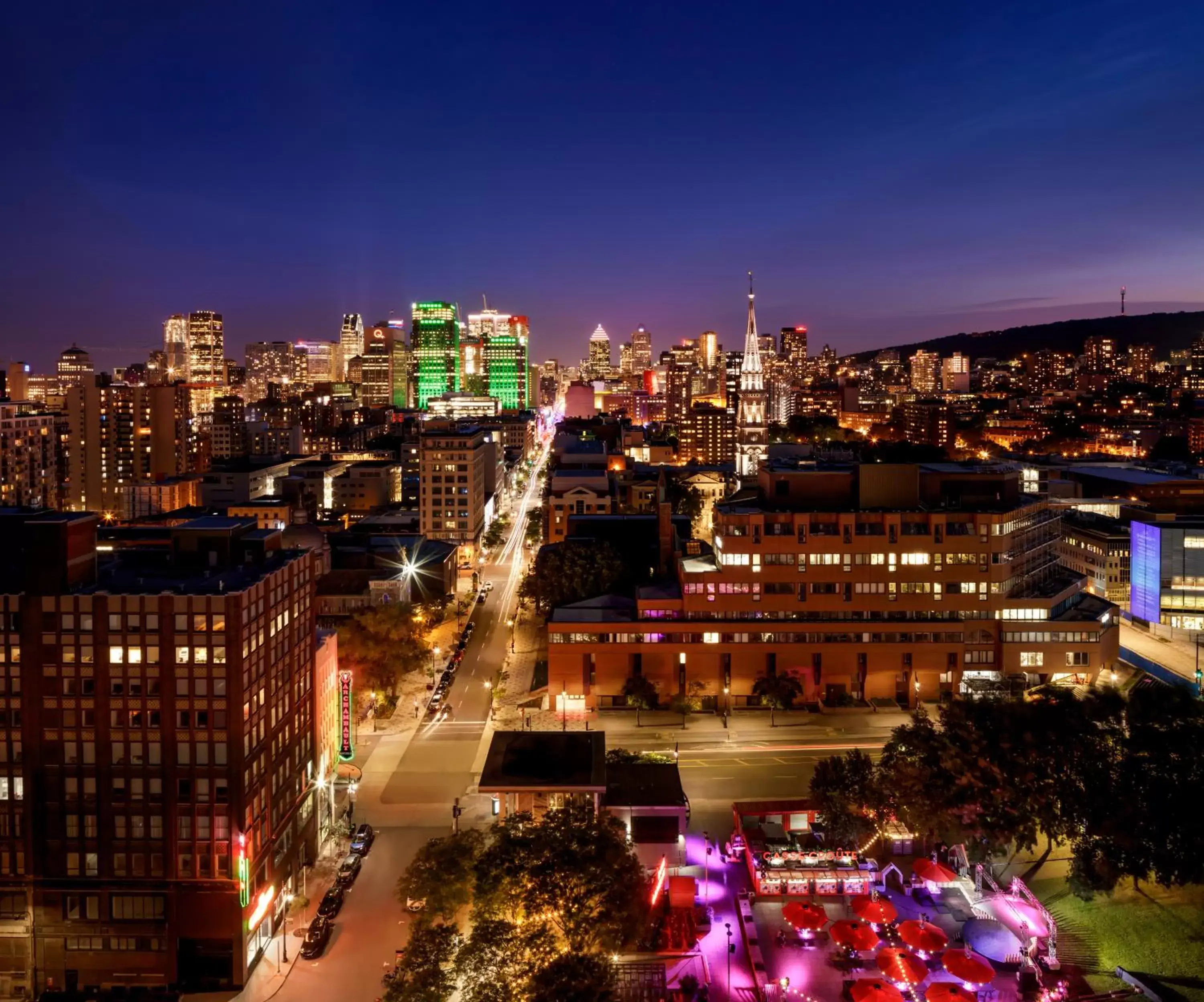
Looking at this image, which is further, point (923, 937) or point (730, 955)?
point (730, 955)

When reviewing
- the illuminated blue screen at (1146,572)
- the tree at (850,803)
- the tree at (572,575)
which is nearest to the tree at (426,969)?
the tree at (850,803)

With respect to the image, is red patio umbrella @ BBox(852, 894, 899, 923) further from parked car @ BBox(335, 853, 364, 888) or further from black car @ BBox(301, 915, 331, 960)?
parked car @ BBox(335, 853, 364, 888)

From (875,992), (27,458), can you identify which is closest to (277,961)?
(875,992)

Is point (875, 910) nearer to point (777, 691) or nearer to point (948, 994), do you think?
point (948, 994)

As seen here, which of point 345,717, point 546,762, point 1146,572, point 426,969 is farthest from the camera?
point 1146,572

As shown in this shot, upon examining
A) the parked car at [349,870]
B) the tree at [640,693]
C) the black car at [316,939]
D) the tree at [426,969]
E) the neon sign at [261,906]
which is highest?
the tree at [640,693]

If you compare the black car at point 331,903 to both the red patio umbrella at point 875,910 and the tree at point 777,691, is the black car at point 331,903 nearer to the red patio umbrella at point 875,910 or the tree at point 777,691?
the red patio umbrella at point 875,910

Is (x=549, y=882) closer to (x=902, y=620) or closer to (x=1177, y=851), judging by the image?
(x=1177, y=851)
